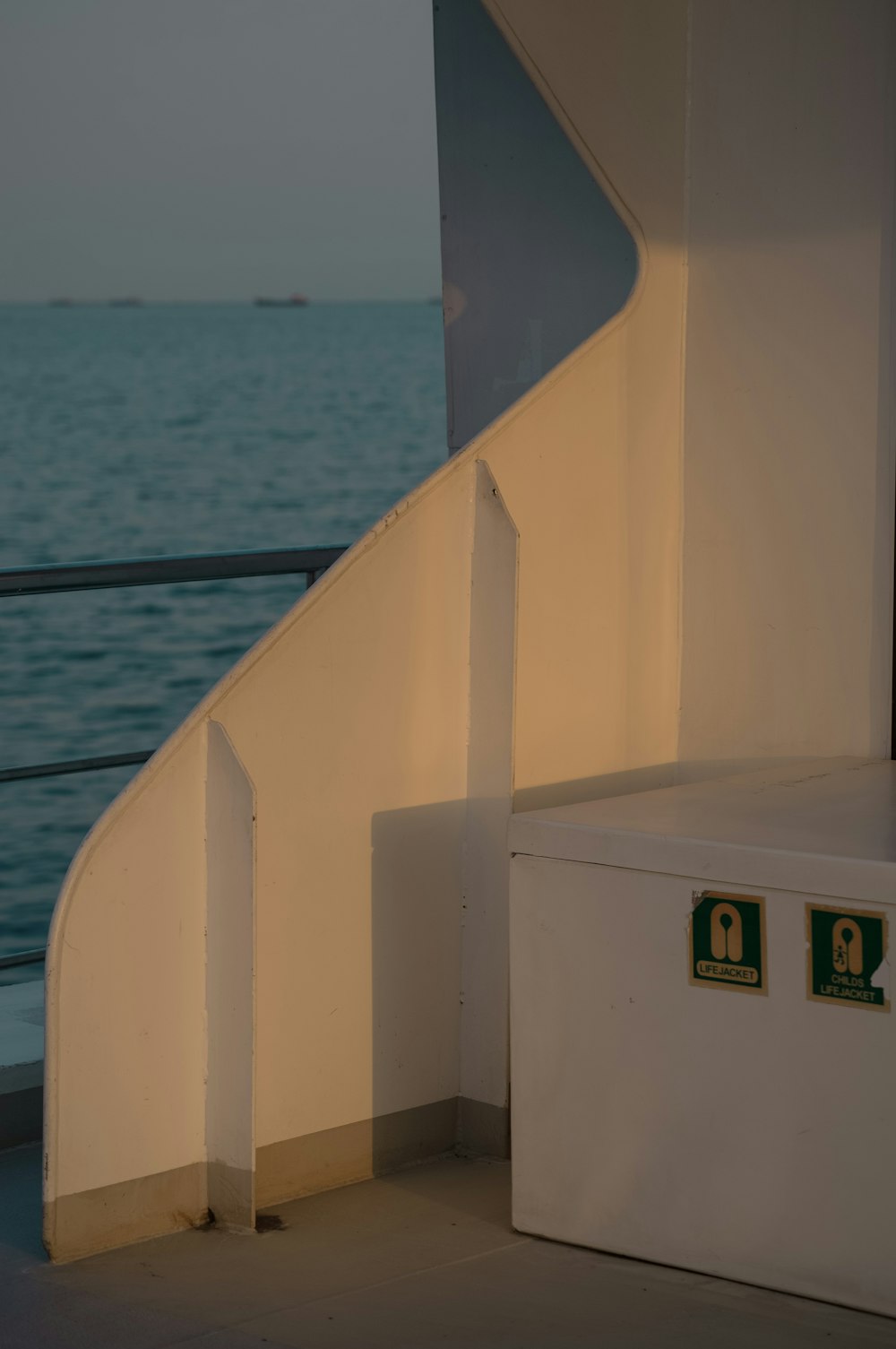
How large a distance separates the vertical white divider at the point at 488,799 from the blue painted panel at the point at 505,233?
0.63 m

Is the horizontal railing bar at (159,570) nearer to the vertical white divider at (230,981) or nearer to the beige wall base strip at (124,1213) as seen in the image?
the vertical white divider at (230,981)

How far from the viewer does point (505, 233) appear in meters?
3.34

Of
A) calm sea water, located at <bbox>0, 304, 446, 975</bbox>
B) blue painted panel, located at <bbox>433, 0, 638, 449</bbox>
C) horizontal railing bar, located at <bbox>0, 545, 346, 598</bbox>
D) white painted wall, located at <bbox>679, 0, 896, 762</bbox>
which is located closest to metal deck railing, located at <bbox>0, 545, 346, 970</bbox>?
horizontal railing bar, located at <bbox>0, 545, 346, 598</bbox>

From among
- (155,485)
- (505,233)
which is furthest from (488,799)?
(155,485)

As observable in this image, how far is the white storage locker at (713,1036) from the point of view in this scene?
2.18m

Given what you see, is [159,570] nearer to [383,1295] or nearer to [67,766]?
[67,766]

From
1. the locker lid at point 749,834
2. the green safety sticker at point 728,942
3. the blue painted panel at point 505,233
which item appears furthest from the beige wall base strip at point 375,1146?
the blue painted panel at point 505,233

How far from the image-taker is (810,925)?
2193 millimetres

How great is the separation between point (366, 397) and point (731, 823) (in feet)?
149

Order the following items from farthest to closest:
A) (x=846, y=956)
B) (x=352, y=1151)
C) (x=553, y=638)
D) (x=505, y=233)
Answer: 1. (x=505, y=233)
2. (x=553, y=638)
3. (x=352, y=1151)
4. (x=846, y=956)

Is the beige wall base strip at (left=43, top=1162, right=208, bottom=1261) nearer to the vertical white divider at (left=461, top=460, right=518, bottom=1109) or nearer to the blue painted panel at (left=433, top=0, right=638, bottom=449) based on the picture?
the vertical white divider at (left=461, top=460, right=518, bottom=1109)

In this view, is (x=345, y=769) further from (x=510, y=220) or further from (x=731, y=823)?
(x=510, y=220)

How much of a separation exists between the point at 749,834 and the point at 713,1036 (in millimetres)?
256

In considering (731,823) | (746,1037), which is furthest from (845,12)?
(746,1037)
